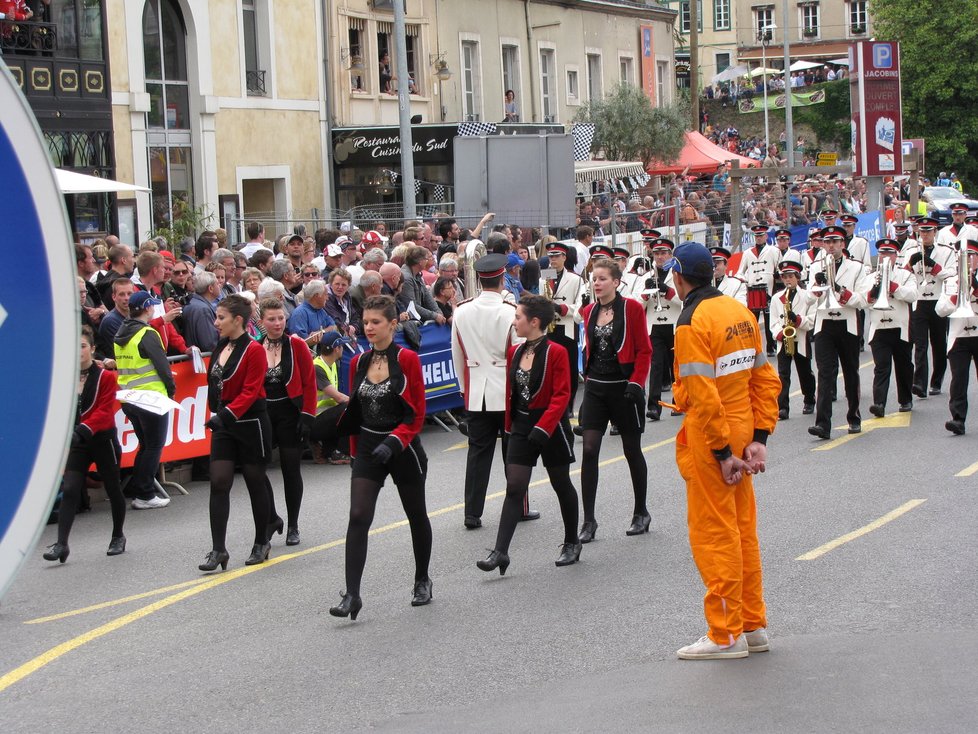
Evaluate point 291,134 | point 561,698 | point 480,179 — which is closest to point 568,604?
point 561,698

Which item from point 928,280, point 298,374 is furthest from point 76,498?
point 928,280

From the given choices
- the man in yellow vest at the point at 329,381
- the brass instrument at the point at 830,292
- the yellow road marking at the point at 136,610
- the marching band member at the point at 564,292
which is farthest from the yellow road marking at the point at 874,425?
the yellow road marking at the point at 136,610

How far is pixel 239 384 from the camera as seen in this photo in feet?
29.4

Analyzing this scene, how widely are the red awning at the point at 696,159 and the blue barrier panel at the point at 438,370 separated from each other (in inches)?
1121

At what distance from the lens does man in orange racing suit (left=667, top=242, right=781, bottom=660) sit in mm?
6344

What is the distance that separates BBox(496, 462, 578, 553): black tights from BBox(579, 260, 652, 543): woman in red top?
0.70 meters

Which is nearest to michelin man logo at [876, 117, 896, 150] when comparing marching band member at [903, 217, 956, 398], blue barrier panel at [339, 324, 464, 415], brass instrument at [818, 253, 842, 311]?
marching band member at [903, 217, 956, 398]

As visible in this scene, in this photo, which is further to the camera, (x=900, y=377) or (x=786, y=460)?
(x=900, y=377)

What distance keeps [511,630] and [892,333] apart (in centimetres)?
863

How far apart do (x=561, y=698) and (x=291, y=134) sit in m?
26.7

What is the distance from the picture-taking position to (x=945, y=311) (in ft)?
45.1

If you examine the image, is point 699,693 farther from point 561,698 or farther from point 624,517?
point 624,517

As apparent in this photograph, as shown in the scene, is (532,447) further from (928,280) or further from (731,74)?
(731,74)

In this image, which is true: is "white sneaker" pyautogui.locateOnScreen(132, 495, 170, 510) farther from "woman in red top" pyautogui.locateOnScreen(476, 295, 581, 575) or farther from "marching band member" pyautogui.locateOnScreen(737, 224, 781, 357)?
"marching band member" pyautogui.locateOnScreen(737, 224, 781, 357)
